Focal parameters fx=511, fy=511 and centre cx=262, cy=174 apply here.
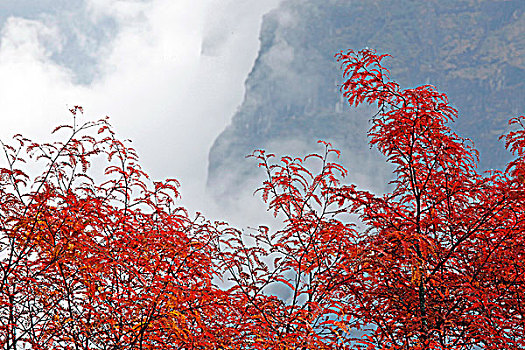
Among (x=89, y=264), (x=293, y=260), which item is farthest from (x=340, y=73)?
(x=89, y=264)

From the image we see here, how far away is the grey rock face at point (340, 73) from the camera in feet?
223

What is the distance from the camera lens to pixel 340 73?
69.3m

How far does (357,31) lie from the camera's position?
2972 inches

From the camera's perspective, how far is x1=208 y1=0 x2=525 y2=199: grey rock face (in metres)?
67.9

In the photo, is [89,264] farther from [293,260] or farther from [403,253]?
[403,253]

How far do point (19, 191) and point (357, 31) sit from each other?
77.1 meters

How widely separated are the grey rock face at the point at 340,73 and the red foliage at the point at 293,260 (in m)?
64.5

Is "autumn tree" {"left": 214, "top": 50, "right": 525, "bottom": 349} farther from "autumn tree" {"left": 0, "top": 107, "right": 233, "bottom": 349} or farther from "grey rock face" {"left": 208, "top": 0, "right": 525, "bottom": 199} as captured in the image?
"grey rock face" {"left": 208, "top": 0, "right": 525, "bottom": 199}

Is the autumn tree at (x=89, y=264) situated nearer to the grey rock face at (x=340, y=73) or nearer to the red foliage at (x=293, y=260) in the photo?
the red foliage at (x=293, y=260)

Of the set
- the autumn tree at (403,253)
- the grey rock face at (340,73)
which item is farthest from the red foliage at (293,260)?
the grey rock face at (340,73)

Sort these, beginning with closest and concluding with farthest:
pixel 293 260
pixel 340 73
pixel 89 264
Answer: pixel 89 264 → pixel 293 260 → pixel 340 73

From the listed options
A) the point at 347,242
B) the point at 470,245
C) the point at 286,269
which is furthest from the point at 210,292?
the point at 470,245

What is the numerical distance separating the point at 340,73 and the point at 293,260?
2694 inches

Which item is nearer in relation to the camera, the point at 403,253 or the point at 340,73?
the point at 403,253
